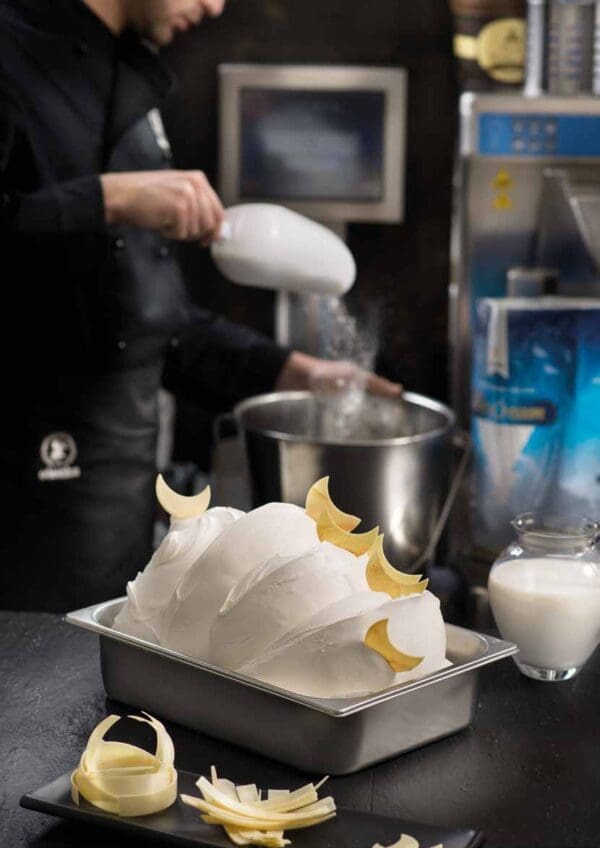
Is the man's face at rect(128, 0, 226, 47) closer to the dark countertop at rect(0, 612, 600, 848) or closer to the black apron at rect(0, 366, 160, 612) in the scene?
the black apron at rect(0, 366, 160, 612)

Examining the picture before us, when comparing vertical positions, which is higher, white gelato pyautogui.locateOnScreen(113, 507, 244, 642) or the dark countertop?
white gelato pyautogui.locateOnScreen(113, 507, 244, 642)

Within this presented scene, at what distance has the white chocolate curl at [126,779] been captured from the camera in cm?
86

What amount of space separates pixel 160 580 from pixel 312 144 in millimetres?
2098

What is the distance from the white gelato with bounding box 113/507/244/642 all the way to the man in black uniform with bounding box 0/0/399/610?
89 centimetres

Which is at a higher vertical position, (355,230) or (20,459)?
(355,230)

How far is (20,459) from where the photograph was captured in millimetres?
2121

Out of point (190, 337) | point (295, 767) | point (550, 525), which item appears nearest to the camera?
point (295, 767)

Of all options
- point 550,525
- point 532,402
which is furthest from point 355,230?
point 550,525

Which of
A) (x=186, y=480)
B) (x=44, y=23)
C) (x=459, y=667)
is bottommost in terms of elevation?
(x=186, y=480)

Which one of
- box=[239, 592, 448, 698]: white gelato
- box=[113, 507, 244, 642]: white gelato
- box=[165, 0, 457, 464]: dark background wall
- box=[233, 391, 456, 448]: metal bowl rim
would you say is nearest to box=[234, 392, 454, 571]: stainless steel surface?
box=[233, 391, 456, 448]: metal bowl rim

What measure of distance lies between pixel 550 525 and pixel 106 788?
1.79 feet

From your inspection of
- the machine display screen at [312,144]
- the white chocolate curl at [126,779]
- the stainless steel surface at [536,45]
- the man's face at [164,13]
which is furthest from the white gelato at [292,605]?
the machine display screen at [312,144]

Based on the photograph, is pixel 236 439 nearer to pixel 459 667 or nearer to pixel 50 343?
pixel 50 343

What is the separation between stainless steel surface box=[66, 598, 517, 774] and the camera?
94 centimetres
